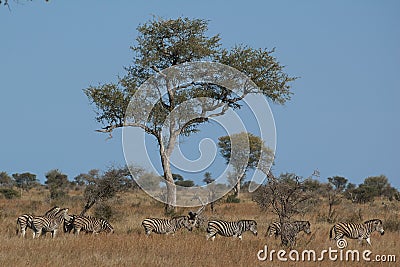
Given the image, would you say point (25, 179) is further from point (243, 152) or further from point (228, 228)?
point (228, 228)

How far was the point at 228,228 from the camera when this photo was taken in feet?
61.6

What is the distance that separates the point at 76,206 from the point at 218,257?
19.2 meters

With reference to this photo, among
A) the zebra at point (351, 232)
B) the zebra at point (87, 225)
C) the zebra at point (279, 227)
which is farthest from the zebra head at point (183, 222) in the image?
the zebra at point (351, 232)

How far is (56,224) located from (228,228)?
4839 mm

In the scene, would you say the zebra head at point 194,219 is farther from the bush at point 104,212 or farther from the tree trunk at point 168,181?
the tree trunk at point 168,181

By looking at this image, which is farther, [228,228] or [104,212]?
[104,212]

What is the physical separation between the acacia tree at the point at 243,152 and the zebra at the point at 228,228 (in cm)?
2179

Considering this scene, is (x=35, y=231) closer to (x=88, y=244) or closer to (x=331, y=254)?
(x=88, y=244)

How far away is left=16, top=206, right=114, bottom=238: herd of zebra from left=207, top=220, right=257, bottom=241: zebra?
9.90 feet

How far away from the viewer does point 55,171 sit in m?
69.0

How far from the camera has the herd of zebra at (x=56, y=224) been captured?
18.1 metres

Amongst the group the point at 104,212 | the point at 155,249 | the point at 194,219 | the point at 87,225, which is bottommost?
the point at 155,249

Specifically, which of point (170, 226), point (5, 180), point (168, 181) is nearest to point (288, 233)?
point (170, 226)

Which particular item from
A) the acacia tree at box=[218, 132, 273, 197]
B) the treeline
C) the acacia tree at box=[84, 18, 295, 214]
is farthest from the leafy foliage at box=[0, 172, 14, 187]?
the acacia tree at box=[84, 18, 295, 214]
